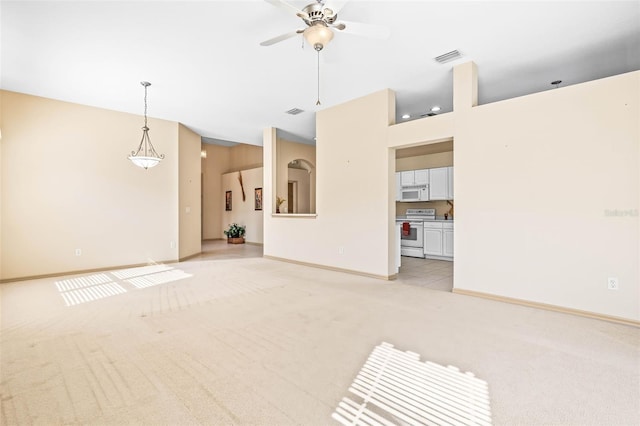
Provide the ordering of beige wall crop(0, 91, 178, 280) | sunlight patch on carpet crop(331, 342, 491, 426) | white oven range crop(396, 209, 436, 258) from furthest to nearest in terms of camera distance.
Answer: white oven range crop(396, 209, 436, 258) < beige wall crop(0, 91, 178, 280) < sunlight patch on carpet crop(331, 342, 491, 426)

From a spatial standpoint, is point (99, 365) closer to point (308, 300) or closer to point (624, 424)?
point (308, 300)

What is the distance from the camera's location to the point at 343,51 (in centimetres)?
364

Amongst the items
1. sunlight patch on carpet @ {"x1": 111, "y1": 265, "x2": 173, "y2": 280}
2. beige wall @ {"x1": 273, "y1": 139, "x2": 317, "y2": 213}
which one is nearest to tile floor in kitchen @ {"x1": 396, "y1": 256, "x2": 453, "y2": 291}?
beige wall @ {"x1": 273, "y1": 139, "x2": 317, "y2": 213}

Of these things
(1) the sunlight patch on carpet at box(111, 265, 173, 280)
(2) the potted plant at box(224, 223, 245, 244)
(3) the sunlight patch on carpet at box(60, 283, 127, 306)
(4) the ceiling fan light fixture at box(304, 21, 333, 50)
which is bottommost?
(3) the sunlight patch on carpet at box(60, 283, 127, 306)

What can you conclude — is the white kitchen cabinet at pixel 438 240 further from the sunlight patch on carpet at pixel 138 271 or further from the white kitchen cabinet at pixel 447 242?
the sunlight patch on carpet at pixel 138 271

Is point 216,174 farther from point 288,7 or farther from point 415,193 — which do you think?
point 288,7

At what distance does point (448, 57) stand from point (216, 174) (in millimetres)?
9740

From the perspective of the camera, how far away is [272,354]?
7.67 ft

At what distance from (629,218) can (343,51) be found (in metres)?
3.61

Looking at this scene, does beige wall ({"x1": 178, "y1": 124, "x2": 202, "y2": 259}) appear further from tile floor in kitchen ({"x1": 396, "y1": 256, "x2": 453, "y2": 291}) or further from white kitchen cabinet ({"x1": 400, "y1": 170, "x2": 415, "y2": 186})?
white kitchen cabinet ({"x1": 400, "y1": 170, "x2": 415, "y2": 186})

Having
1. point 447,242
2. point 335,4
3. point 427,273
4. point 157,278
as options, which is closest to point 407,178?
point 447,242

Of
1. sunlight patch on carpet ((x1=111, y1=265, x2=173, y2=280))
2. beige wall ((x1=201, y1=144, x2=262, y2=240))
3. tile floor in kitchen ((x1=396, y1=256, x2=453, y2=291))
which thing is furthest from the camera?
beige wall ((x1=201, y1=144, x2=262, y2=240))

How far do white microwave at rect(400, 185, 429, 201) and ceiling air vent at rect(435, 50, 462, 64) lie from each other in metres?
3.63

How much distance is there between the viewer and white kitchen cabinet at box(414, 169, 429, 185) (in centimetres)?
711
